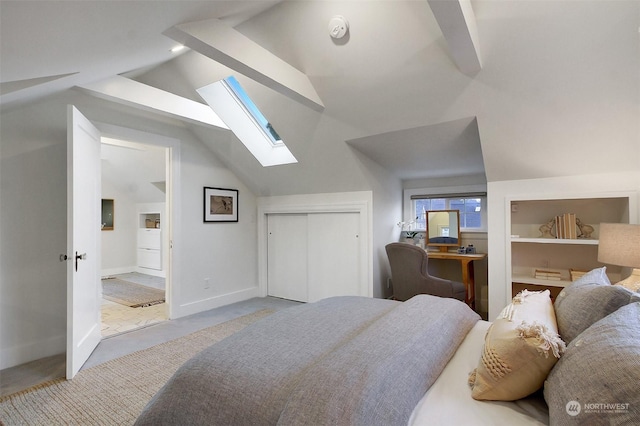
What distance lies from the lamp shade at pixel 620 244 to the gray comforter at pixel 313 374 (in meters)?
1.38

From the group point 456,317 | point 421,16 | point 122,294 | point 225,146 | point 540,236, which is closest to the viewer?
point 456,317

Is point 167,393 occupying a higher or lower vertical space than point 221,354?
lower

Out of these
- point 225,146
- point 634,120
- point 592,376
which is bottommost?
point 592,376

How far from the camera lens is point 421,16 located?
7.02 ft

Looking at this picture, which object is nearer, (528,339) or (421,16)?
(528,339)

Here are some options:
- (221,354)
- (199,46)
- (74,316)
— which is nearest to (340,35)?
(199,46)

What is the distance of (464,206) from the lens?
436cm

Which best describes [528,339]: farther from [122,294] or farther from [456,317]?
[122,294]

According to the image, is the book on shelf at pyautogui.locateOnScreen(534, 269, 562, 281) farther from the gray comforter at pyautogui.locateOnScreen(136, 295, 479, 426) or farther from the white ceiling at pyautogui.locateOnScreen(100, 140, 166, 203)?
the white ceiling at pyautogui.locateOnScreen(100, 140, 166, 203)

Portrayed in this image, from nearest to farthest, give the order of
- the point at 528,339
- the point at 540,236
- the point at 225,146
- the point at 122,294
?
the point at 528,339 → the point at 540,236 → the point at 225,146 → the point at 122,294

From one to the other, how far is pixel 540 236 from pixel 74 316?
4.14 meters

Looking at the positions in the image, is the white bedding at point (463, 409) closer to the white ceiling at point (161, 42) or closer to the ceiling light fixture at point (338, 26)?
the white ceiling at point (161, 42)

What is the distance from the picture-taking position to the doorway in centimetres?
531

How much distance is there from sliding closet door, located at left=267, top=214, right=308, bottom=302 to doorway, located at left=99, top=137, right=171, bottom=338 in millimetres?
1679
